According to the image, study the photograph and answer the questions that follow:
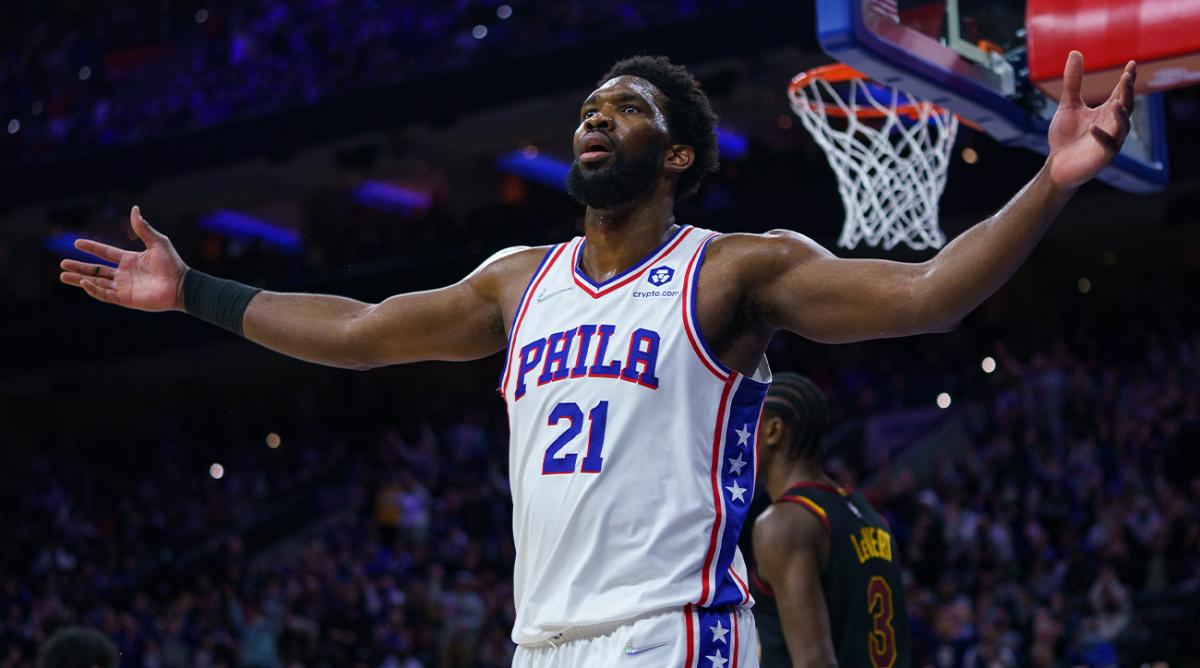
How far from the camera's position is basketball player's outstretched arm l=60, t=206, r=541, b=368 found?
11.3ft

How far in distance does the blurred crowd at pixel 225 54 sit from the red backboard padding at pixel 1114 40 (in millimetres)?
12412

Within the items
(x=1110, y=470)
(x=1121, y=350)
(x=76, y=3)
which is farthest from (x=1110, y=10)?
(x=76, y=3)

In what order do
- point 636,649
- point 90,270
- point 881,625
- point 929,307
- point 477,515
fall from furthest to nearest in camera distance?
1. point 477,515
2. point 881,625
3. point 90,270
4. point 636,649
5. point 929,307

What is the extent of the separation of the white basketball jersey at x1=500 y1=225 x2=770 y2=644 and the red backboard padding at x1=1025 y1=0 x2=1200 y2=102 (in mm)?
2415

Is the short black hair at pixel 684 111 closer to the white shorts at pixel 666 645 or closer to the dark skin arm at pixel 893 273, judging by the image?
the dark skin arm at pixel 893 273

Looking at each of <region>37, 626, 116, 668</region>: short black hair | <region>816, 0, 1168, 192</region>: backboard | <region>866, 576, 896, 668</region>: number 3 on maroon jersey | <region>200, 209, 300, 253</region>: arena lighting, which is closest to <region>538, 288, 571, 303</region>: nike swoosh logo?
<region>866, 576, 896, 668</region>: number 3 on maroon jersey

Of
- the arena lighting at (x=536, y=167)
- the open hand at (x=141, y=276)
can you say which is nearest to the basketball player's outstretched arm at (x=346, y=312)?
the open hand at (x=141, y=276)

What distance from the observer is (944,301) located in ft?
8.86

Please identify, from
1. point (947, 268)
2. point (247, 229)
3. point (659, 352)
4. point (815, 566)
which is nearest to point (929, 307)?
point (947, 268)

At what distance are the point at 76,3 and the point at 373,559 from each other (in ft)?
44.4

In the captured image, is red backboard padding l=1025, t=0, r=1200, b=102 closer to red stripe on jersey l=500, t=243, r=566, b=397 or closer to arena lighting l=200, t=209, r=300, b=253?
red stripe on jersey l=500, t=243, r=566, b=397

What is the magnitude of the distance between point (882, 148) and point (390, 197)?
743 inches

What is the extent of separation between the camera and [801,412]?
4.51 meters

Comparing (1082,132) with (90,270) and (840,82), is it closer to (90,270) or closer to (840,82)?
(90,270)
